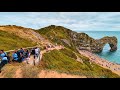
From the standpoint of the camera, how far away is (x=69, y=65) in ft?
112

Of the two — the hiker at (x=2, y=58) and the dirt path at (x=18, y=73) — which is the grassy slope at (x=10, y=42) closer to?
the hiker at (x=2, y=58)

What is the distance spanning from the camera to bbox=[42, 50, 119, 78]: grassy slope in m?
31.4

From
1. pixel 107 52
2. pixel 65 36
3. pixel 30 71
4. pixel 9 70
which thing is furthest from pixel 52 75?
pixel 107 52

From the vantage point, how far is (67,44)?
36438 millimetres

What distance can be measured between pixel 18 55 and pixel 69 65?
17.8ft

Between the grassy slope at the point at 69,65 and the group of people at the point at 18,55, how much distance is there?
1337 millimetres

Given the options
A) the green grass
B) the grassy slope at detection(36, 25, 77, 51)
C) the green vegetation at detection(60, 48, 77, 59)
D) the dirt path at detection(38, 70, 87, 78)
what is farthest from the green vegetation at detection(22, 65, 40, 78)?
the green vegetation at detection(60, 48, 77, 59)

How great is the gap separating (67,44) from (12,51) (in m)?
6.87

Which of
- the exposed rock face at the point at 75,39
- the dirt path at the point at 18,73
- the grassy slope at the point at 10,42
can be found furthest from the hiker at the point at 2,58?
the exposed rock face at the point at 75,39

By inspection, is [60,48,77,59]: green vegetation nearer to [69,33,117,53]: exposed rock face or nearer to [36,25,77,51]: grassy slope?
[36,25,77,51]: grassy slope

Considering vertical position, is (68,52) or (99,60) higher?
(68,52)

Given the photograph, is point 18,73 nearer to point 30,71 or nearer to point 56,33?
point 30,71
